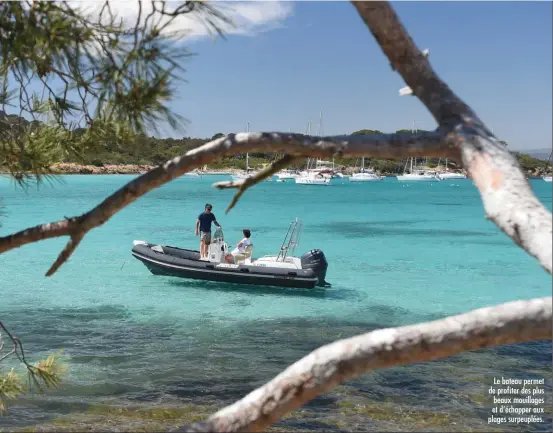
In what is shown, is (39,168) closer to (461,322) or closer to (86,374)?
(461,322)

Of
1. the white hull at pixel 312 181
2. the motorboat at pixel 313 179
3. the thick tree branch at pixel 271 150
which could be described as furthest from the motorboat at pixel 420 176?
the thick tree branch at pixel 271 150

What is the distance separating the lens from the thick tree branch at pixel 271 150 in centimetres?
162

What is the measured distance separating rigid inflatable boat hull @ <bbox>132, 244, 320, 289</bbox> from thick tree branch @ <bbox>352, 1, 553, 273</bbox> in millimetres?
9170

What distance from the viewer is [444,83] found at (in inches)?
66.4

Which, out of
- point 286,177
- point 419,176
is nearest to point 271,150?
point 286,177

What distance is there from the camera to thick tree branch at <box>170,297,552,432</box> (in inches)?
53.6

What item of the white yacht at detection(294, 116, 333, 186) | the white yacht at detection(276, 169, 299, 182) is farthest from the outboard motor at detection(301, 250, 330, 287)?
the white yacht at detection(276, 169, 299, 182)

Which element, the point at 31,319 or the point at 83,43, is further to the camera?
the point at 31,319

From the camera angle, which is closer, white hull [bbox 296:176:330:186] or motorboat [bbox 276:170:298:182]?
white hull [bbox 296:176:330:186]

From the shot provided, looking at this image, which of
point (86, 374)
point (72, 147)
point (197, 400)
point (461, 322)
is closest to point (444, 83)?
point (461, 322)

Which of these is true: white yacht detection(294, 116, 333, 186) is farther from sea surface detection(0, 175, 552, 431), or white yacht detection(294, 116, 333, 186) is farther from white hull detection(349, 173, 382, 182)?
sea surface detection(0, 175, 552, 431)

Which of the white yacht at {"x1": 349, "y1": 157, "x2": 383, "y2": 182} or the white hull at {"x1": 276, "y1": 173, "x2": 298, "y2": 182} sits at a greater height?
the white yacht at {"x1": 349, "y1": 157, "x2": 383, "y2": 182}

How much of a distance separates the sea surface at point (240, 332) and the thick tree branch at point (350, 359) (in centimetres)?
191

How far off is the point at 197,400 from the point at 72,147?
3628 mm
